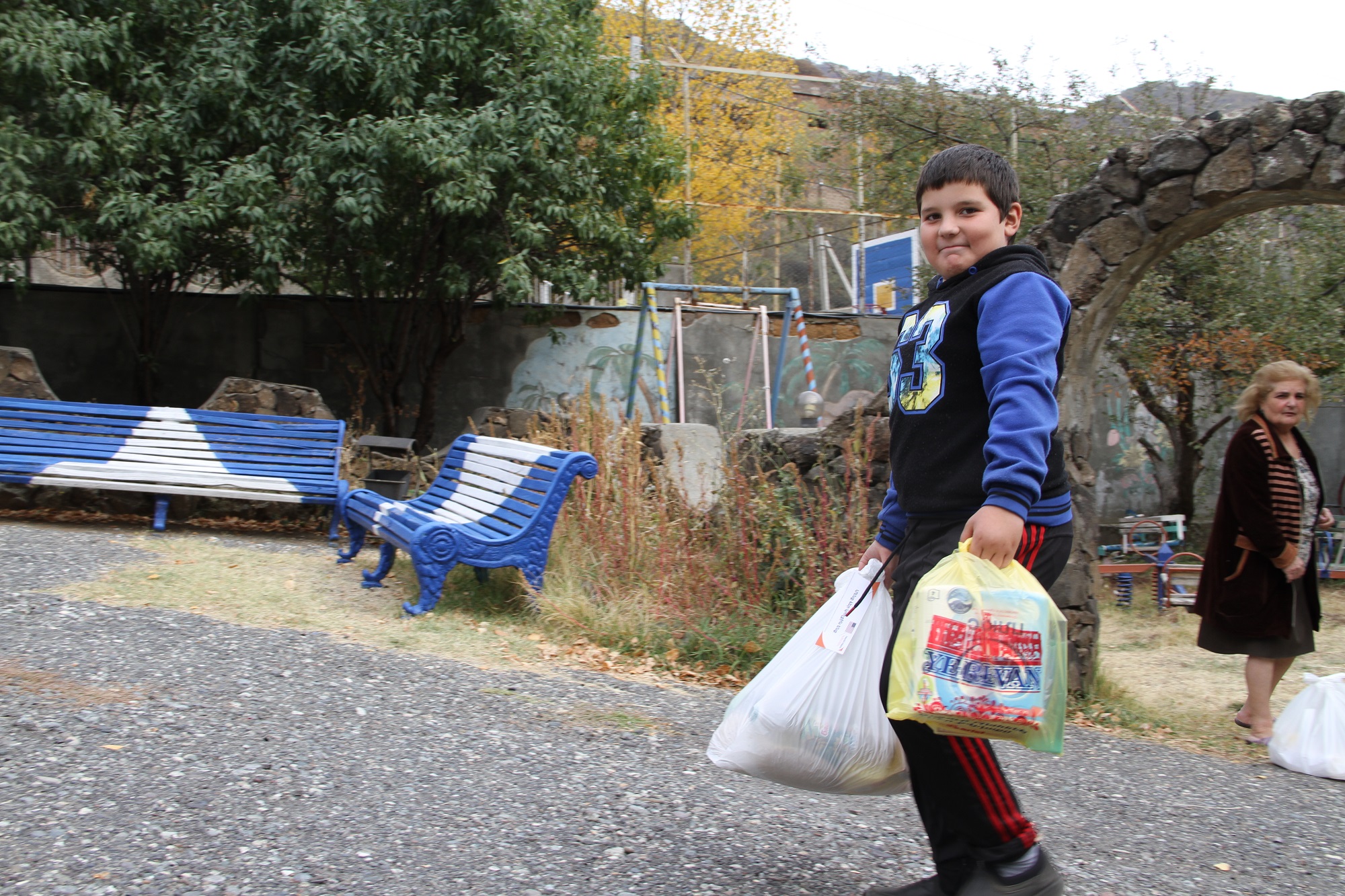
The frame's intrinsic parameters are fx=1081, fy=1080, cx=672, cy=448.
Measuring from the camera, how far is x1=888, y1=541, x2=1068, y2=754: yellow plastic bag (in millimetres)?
1895

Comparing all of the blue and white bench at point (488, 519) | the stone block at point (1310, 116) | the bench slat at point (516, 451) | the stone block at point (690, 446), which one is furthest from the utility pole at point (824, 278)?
the stone block at point (1310, 116)

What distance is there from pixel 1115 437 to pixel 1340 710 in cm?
931

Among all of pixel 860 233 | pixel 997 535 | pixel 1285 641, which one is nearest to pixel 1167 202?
pixel 1285 641

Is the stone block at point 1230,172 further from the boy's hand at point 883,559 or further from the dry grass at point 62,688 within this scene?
the dry grass at point 62,688

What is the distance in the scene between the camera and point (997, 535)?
1.94 meters

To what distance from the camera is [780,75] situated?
78.5 feet

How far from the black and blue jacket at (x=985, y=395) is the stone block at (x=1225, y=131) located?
2957mm

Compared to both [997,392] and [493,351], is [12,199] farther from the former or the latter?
[997,392]

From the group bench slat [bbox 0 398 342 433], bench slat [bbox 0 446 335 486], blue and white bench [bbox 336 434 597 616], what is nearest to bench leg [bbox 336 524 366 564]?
blue and white bench [bbox 336 434 597 616]

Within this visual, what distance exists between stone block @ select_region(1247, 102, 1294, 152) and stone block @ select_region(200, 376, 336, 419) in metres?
6.45

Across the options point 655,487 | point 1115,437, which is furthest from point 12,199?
point 1115,437

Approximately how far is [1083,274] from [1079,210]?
0.98 feet

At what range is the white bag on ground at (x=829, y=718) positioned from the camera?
88.8 inches

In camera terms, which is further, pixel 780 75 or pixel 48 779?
pixel 780 75
